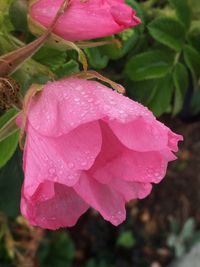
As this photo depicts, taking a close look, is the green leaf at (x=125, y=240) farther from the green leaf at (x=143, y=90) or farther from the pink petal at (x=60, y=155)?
the pink petal at (x=60, y=155)

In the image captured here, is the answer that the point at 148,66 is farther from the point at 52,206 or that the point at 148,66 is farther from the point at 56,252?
the point at 56,252

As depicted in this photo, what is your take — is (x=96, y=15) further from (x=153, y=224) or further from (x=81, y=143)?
(x=153, y=224)

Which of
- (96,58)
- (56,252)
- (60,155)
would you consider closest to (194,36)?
(96,58)

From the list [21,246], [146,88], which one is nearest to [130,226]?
[21,246]

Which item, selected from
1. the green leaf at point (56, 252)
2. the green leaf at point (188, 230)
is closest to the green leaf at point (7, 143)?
the green leaf at point (56, 252)

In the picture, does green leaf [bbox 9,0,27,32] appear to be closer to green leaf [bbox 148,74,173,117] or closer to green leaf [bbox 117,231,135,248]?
green leaf [bbox 148,74,173,117]

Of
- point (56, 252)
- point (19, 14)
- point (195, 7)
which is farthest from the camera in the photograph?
point (56, 252)

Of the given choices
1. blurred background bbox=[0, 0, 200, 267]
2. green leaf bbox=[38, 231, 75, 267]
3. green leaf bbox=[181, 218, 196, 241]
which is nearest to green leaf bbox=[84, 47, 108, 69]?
blurred background bbox=[0, 0, 200, 267]
